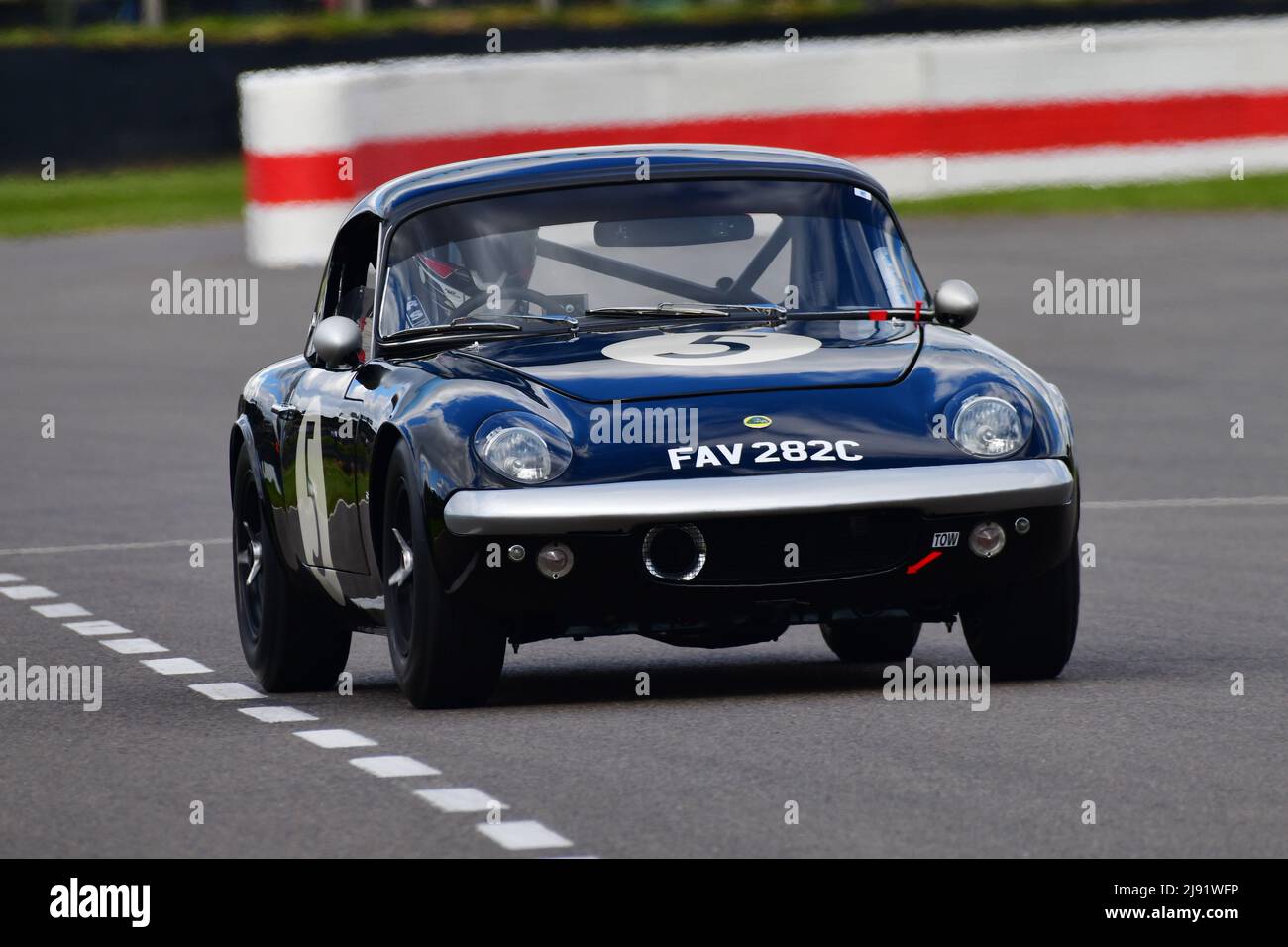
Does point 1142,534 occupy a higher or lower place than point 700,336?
lower

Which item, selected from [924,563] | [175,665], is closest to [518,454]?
[924,563]

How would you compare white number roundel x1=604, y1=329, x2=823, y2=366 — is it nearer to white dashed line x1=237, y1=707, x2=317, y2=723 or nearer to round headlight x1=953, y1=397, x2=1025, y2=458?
round headlight x1=953, y1=397, x2=1025, y2=458

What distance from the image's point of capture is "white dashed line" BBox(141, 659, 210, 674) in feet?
34.3

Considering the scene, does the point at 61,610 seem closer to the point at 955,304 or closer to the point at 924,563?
the point at 955,304

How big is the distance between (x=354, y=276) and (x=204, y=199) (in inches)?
1067

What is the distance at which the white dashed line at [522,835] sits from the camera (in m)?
6.89

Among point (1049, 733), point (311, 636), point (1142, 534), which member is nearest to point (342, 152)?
point (1142, 534)

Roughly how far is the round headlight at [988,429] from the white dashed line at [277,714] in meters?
1.99

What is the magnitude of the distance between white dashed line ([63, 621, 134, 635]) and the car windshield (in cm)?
230

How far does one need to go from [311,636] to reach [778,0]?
31.1m

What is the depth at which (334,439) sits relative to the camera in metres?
9.58
